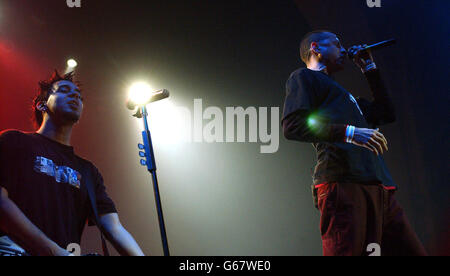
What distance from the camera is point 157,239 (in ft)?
10.3

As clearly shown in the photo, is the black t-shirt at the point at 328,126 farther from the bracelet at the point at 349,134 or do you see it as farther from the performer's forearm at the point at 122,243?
the performer's forearm at the point at 122,243

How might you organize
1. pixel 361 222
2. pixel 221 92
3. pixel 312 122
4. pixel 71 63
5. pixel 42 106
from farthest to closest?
pixel 221 92
pixel 71 63
pixel 42 106
pixel 312 122
pixel 361 222

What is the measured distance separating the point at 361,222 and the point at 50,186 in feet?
4.92

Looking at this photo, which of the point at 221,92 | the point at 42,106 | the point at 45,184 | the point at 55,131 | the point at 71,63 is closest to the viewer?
the point at 45,184

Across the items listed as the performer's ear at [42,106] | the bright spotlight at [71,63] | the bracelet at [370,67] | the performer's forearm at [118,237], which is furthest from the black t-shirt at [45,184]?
the bracelet at [370,67]

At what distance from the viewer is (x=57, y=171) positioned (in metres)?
2.04

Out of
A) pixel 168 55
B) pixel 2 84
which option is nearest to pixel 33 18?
pixel 2 84

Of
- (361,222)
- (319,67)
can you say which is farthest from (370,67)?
(361,222)

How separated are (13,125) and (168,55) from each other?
4.18ft

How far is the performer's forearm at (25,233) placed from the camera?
5.77 feet

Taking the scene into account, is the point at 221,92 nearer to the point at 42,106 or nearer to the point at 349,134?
the point at 42,106

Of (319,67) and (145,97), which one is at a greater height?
(319,67)
